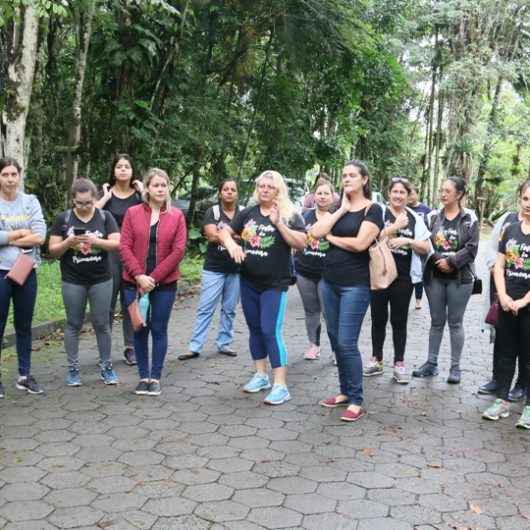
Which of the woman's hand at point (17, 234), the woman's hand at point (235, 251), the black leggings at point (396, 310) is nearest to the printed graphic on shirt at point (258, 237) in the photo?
the woman's hand at point (235, 251)

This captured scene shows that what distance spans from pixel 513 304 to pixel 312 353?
8.55 feet

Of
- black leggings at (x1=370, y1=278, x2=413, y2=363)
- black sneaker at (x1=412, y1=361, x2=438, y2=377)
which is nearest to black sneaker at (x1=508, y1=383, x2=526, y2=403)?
black sneaker at (x1=412, y1=361, x2=438, y2=377)

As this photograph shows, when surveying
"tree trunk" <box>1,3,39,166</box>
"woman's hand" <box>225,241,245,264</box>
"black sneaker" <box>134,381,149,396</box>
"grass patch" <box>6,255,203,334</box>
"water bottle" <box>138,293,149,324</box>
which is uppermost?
"tree trunk" <box>1,3,39,166</box>

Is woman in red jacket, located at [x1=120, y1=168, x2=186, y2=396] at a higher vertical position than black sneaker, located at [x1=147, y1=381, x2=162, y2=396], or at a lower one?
higher

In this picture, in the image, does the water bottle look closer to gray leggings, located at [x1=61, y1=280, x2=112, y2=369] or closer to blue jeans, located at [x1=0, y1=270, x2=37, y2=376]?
gray leggings, located at [x1=61, y1=280, x2=112, y2=369]

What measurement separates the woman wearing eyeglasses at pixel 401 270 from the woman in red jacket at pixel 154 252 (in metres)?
2.12

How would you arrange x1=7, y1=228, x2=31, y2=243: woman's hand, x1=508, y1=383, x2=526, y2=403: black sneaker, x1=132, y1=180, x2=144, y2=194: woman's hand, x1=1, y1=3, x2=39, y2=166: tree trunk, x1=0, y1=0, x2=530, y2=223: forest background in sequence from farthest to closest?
x1=0, y1=0, x2=530, y2=223: forest background → x1=1, y1=3, x2=39, y2=166: tree trunk → x1=132, y1=180, x2=144, y2=194: woman's hand → x1=508, y1=383, x2=526, y2=403: black sneaker → x1=7, y1=228, x2=31, y2=243: woman's hand

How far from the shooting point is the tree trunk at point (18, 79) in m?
8.67

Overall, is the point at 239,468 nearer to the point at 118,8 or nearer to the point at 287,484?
the point at 287,484

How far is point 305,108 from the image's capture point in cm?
1770

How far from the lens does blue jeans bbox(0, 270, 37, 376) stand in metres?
5.69

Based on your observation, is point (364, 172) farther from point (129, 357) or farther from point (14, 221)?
point (129, 357)

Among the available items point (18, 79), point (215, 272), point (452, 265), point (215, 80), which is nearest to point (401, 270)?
point (452, 265)

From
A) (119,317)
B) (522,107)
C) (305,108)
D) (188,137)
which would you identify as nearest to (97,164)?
(188,137)
